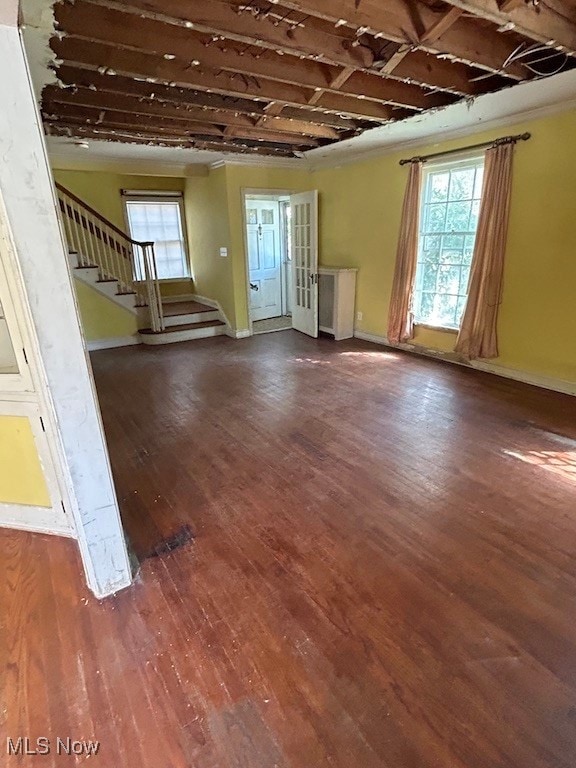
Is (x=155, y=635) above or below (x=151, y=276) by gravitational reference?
below

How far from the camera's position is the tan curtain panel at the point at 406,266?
197 inches

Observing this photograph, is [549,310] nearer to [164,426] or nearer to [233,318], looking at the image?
[164,426]

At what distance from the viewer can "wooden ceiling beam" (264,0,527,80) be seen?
2096 mm

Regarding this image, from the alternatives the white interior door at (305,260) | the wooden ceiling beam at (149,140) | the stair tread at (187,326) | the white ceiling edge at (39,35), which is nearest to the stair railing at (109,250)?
the stair tread at (187,326)

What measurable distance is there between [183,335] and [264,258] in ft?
7.53

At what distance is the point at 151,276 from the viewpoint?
245 inches

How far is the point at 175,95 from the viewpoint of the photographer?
331 centimetres

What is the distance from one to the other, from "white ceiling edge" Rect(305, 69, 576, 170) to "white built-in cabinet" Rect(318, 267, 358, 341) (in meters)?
1.60

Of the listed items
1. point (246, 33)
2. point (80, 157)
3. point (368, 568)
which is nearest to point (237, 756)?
point (368, 568)

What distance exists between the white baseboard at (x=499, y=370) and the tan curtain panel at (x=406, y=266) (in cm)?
21

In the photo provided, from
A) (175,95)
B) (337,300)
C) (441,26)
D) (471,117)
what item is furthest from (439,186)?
(175,95)

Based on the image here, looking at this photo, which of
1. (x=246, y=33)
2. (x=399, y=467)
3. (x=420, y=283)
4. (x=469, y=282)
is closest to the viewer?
(x=246, y=33)

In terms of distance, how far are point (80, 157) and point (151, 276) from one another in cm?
174

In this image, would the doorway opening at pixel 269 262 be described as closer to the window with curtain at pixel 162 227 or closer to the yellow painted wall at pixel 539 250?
the window with curtain at pixel 162 227
